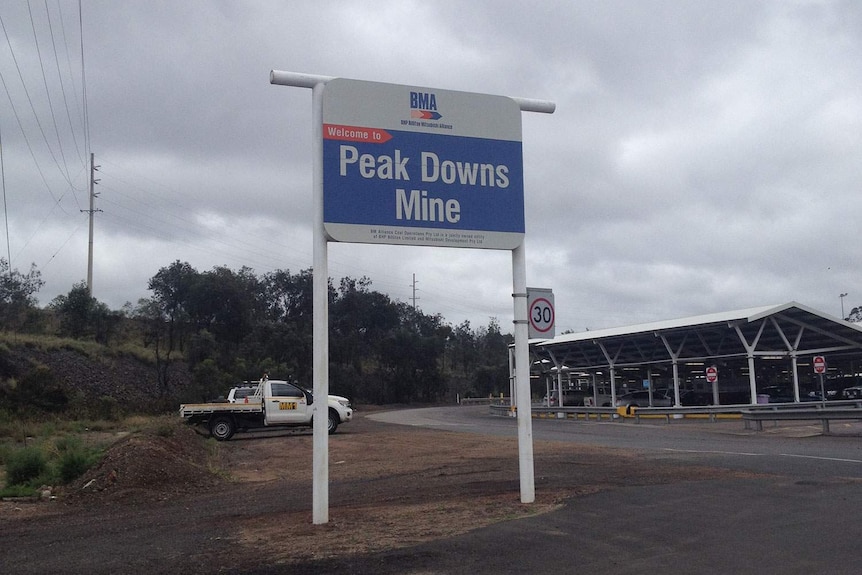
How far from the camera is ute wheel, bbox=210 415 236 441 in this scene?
1049 inches

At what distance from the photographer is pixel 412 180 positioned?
31.6 ft

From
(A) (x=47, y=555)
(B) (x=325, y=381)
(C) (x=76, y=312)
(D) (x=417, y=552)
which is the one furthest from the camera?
(C) (x=76, y=312)

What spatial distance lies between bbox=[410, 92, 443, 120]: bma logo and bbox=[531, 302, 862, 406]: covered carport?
98.7ft

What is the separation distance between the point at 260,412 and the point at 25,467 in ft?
42.1

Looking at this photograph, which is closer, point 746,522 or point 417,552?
point 417,552

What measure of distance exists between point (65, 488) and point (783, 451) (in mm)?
14723

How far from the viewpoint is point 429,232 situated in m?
9.63

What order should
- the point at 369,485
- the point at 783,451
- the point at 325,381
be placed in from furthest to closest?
the point at 783,451
the point at 369,485
the point at 325,381

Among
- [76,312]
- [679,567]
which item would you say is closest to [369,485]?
[679,567]

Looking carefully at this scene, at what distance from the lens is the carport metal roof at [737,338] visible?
37875 millimetres

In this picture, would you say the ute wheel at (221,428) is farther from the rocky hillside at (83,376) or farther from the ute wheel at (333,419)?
the rocky hillside at (83,376)

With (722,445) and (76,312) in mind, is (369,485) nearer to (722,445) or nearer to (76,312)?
(722,445)

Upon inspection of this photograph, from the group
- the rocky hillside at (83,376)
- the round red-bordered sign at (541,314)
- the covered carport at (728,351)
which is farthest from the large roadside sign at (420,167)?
the rocky hillside at (83,376)

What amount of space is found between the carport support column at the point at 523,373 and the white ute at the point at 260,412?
56.8 ft
